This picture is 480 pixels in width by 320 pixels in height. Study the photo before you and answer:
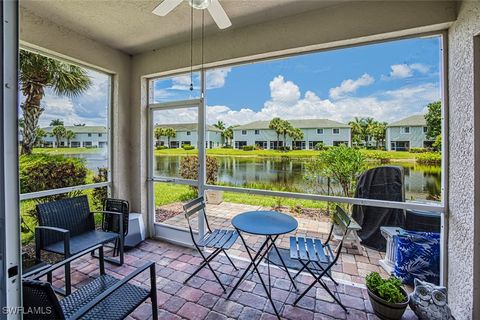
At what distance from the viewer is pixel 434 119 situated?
2.18 m

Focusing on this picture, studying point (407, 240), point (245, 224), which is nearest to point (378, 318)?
point (407, 240)

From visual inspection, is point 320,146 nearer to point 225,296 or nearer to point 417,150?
point 417,150

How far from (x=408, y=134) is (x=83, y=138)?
13.6 ft

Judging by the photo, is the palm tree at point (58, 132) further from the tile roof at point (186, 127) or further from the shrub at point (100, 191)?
the tile roof at point (186, 127)

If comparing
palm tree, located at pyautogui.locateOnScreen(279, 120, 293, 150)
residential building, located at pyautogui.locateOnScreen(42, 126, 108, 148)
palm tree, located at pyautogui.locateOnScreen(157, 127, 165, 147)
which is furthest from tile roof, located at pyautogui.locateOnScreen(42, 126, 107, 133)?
palm tree, located at pyautogui.locateOnScreen(279, 120, 293, 150)

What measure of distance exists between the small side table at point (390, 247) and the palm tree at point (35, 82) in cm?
431

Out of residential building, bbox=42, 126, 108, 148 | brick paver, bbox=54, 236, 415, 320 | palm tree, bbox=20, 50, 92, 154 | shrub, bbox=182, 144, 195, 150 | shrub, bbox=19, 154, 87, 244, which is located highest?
palm tree, bbox=20, 50, 92, 154

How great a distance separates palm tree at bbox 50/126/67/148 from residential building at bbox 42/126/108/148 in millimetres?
22

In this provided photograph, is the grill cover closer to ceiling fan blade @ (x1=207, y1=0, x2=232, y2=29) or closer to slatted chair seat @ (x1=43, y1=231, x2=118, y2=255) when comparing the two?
ceiling fan blade @ (x1=207, y1=0, x2=232, y2=29)

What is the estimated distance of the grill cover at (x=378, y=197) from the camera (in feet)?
7.86

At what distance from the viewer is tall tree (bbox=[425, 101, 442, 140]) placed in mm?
2159

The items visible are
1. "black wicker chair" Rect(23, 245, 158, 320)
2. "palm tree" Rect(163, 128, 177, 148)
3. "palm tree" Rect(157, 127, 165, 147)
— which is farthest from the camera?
"palm tree" Rect(157, 127, 165, 147)

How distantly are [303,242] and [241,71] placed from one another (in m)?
2.33

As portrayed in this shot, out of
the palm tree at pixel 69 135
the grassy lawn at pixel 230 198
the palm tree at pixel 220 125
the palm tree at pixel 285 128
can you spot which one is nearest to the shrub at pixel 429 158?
the grassy lawn at pixel 230 198
